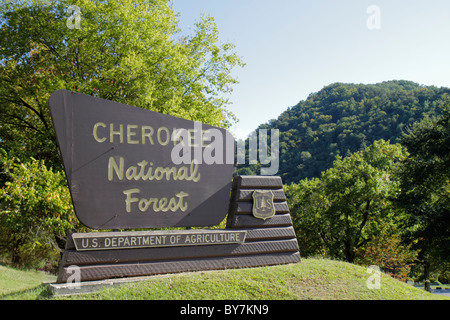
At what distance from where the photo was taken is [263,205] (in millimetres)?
9922

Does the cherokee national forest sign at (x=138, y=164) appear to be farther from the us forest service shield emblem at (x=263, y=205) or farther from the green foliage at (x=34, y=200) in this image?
the green foliage at (x=34, y=200)

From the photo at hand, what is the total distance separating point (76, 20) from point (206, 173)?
39.6 ft

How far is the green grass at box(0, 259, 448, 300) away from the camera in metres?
7.25

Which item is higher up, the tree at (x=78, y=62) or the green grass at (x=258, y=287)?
the tree at (x=78, y=62)

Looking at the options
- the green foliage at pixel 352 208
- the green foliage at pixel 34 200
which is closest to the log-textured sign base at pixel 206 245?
the green foliage at pixel 34 200

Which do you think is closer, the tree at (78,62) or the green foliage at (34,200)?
the green foliage at (34,200)

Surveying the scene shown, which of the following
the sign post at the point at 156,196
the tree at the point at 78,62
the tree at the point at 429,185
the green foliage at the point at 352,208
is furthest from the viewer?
the green foliage at the point at 352,208

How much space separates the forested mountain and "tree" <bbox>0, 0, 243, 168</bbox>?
3360cm

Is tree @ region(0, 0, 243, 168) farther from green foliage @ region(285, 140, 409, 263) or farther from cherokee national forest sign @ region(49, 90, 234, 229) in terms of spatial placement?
green foliage @ region(285, 140, 409, 263)

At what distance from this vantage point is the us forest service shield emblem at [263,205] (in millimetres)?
9807

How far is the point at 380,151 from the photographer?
29.9 m

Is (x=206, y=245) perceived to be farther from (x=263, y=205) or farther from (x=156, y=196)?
(x=263, y=205)

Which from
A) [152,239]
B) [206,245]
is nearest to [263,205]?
[206,245]

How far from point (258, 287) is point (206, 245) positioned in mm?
1721
